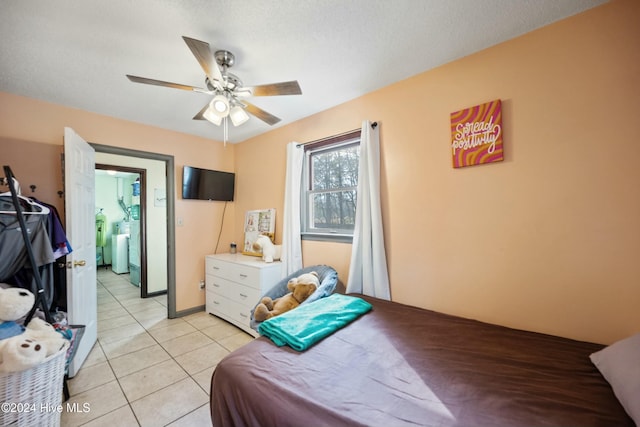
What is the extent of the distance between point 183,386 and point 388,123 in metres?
2.67

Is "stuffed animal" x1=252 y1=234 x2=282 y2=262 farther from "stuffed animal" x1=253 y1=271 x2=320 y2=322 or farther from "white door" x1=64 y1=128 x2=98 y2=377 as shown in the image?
"white door" x1=64 y1=128 x2=98 y2=377

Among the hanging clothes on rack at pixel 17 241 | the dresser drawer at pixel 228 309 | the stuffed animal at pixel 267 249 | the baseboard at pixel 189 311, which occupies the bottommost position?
the baseboard at pixel 189 311

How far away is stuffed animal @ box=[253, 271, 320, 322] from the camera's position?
2.04 m

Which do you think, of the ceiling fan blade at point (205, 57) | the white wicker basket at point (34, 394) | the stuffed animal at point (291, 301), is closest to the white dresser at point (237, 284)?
the stuffed animal at point (291, 301)

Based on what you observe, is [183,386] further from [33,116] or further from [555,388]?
[33,116]

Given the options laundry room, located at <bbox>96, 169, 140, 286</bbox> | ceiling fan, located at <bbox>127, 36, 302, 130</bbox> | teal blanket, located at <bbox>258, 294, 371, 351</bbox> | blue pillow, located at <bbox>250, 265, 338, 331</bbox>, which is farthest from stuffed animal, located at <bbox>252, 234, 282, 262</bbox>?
laundry room, located at <bbox>96, 169, 140, 286</bbox>

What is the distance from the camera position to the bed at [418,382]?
86 centimetres

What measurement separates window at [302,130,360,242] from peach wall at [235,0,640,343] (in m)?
0.45

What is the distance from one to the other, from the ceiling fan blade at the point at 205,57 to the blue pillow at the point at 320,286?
5.49 ft

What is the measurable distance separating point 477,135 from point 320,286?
5.27 ft

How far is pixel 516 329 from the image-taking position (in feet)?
4.99

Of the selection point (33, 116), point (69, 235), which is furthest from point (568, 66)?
point (33, 116)

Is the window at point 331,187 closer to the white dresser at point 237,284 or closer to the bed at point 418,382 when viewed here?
the white dresser at point 237,284

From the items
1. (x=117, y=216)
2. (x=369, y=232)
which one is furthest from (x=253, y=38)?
(x=117, y=216)
